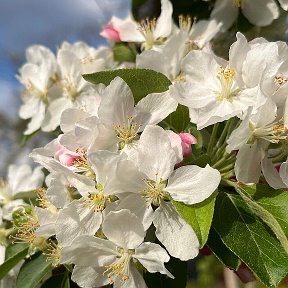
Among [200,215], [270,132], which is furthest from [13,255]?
[270,132]

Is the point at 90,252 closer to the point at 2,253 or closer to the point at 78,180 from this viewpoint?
the point at 78,180

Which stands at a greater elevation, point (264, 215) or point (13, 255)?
point (264, 215)

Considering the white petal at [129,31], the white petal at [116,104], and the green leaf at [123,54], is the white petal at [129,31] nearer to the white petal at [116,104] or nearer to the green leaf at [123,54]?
the green leaf at [123,54]

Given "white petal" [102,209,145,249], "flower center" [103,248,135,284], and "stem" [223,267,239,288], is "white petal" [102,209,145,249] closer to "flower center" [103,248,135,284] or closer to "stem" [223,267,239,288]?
"flower center" [103,248,135,284]

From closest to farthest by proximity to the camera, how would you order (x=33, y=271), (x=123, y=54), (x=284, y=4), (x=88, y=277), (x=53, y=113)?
(x=88, y=277) → (x=33, y=271) → (x=284, y=4) → (x=53, y=113) → (x=123, y=54)

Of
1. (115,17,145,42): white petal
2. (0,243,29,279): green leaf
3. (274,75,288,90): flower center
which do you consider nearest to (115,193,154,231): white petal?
(274,75,288,90): flower center

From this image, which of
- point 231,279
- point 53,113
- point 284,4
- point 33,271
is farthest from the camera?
point 231,279
